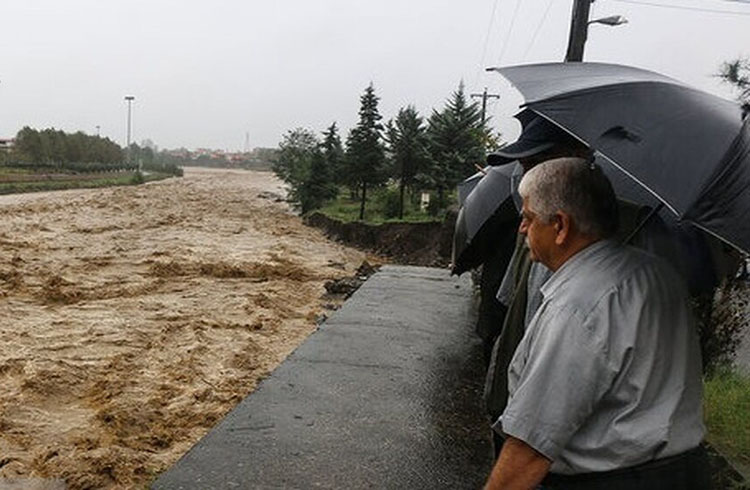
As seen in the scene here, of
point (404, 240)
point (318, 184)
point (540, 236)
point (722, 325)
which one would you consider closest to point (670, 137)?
point (540, 236)

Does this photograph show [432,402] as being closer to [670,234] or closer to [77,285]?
[670,234]

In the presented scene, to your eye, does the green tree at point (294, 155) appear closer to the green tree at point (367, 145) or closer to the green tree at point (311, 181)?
the green tree at point (311, 181)

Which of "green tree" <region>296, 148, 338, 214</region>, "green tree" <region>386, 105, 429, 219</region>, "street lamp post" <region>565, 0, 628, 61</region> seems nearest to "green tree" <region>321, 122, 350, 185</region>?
"green tree" <region>296, 148, 338, 214</region>

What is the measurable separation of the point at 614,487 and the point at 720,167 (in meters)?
0.80

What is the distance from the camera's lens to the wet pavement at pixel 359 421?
120 inches

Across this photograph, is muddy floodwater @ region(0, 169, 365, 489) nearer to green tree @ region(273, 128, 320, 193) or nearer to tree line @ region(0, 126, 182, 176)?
green tree @ region(273, 128, 320, 193)

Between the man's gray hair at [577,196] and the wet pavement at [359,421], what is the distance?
188 centimetres

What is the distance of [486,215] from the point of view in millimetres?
3404

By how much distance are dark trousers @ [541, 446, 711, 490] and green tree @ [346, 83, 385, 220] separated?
23.5 m

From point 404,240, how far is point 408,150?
5300 mm

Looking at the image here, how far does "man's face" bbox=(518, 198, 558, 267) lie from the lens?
161 cm

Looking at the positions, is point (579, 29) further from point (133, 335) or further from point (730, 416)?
point (133, 335)

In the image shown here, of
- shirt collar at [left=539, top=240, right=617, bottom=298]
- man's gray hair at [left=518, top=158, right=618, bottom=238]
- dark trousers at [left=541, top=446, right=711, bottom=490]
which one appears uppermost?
man's gray hair at [left=518, top=158, right=618, bottom=238]

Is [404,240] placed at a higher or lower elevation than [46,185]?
lower
